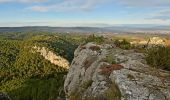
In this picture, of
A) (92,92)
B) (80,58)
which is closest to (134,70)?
(92,92)

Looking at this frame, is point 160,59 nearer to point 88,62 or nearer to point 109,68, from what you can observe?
point 109,68

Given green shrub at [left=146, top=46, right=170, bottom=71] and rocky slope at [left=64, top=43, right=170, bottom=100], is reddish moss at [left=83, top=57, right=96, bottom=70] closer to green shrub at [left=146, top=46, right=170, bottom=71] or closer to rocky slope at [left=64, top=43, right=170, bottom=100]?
rocky slope at [left=64, top=43, right=170, bottom=100]

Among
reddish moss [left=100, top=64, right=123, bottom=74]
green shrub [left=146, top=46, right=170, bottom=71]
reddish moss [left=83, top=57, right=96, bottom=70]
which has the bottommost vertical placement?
reddish moss [left=83, top=57, right=96, bottom=70]

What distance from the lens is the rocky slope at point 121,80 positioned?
15461 mm

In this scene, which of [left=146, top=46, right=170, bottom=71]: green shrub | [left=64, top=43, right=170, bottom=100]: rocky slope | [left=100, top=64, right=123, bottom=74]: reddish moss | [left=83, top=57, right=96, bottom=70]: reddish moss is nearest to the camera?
[left=64, top=43, right=170, bottom=100]: rocky slope

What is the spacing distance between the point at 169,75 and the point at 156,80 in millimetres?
1532

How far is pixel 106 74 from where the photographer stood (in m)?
18.3

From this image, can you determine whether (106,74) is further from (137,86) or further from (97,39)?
(97,39)

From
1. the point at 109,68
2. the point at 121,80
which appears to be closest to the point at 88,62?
the point at 109,68

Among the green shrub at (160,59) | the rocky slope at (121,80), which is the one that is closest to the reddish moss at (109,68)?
the rocky slope at (121,80)

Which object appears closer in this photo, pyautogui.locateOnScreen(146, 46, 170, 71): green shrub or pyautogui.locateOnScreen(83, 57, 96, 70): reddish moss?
pyautogui.locateOnScreen(146, 46, 170, 71): green shrub

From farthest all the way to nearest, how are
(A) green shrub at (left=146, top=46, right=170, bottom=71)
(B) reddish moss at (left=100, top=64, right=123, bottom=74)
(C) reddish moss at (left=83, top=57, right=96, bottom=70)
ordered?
(C) reddish moss at (left=83, top=57, right=96, bottom=70), (A) green shrub at (left=146, top=46, right=170, bottom=71), (B) reddish moss at (left=100, top=64, right=123, bottom=74)

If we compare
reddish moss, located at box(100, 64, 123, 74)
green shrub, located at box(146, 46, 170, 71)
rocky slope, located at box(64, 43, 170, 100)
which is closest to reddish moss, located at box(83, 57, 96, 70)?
rocky slope, located at box(64, 43, 170, 100)

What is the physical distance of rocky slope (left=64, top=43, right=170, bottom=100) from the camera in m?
15.5
